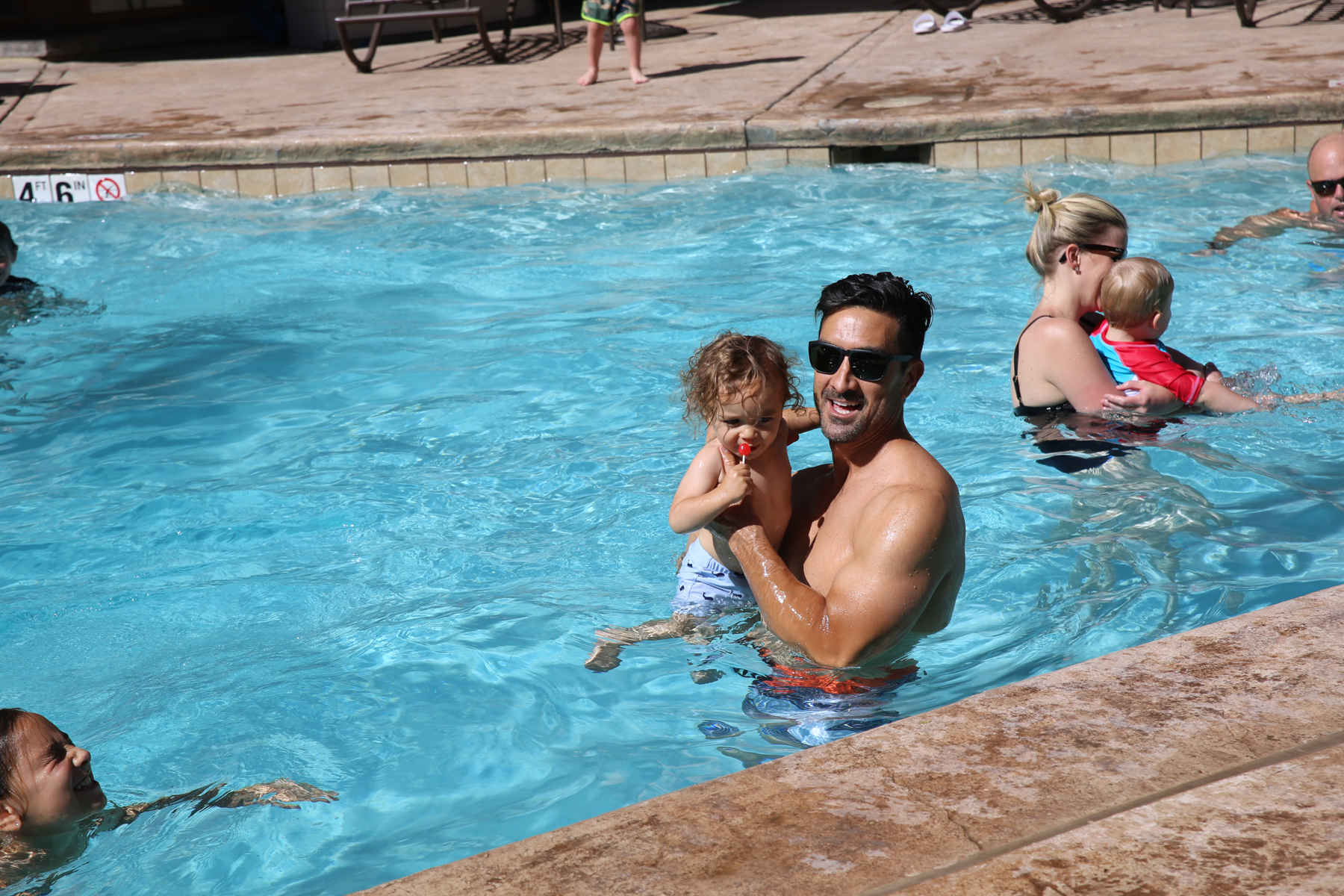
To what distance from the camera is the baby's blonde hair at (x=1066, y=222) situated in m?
4.41

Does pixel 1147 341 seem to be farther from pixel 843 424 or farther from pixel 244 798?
pixel 244 798

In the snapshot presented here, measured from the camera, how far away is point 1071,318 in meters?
4.57

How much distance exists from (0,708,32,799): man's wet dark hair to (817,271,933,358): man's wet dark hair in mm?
2238

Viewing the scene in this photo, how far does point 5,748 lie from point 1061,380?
3.64 metres

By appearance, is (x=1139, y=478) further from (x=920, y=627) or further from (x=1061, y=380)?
(x=920, y=627)

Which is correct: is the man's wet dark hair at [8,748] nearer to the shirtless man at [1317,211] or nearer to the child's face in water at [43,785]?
the child's face in water at [43,785]

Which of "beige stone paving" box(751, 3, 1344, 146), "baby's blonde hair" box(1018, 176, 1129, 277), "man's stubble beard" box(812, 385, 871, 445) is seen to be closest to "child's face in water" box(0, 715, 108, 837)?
"man's stubble beard" box(812, 385, 871, 445)

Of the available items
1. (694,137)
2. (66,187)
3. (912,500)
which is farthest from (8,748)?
(66,187)

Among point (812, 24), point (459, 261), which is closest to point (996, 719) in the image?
point (459, 261)

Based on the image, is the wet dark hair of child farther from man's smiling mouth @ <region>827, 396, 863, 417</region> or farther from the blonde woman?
the blonde woman

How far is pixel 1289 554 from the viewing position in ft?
14.0

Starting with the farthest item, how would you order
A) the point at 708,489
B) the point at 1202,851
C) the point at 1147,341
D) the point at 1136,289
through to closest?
1. the point at 1147,341
2. the point at 1136,289
3. the point at 708,489
4. the point at 1202,851

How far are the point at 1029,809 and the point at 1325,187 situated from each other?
5.85 metres

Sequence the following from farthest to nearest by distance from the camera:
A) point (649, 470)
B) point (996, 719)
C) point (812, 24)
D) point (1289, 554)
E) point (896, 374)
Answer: point (812, 24), point (649, 470), point (1289, 554), point (896, 374), point (996, 719)
